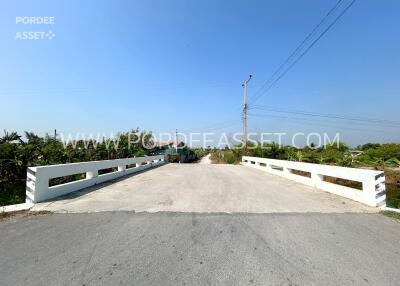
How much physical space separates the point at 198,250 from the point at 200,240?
13.4 inches

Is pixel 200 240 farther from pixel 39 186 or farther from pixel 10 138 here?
pixel 10 138

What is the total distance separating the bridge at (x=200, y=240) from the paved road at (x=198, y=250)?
0.01 m

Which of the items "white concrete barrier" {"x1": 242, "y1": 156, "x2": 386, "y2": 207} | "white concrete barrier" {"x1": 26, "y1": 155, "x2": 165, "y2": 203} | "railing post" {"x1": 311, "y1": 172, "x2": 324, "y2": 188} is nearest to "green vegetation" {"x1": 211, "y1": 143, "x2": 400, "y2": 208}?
"white concrete barrier" {"x1": 242, "y1": 156, "x2": 386, "y2": 207}

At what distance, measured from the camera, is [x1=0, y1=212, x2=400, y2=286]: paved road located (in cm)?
275

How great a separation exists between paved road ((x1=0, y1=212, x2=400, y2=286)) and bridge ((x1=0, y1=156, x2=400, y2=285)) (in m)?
0.01

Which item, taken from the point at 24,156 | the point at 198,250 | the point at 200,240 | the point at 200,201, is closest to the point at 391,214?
the point at 200,201

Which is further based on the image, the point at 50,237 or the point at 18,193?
the point at 18,193

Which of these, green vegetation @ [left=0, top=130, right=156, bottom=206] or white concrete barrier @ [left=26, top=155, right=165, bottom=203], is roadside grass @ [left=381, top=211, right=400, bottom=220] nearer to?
white concrete barrier @ [left=26, top=155, right=165, bottom=203]

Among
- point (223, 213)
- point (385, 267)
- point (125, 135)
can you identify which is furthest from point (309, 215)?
point (125, 135)

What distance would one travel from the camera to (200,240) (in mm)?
3748

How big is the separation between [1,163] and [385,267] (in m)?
11.7

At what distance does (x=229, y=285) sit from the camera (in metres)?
2.59

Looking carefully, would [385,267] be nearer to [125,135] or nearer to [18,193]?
[18,193]

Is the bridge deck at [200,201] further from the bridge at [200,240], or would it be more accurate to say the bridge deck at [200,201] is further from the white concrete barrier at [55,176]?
the white concrete barrier at [55,176]
